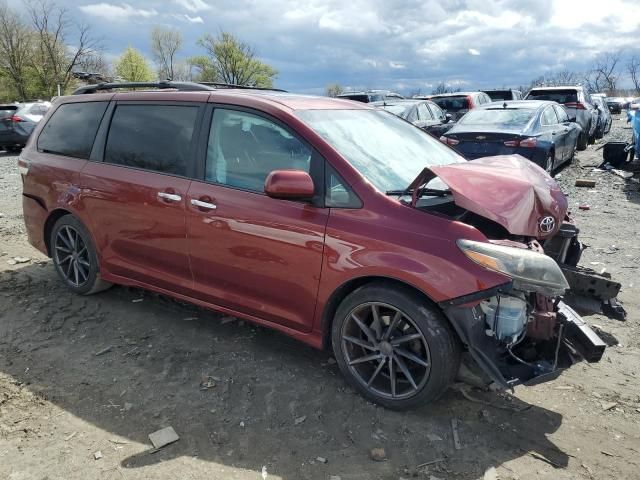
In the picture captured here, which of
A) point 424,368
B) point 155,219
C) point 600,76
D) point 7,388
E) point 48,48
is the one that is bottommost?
point 7,388

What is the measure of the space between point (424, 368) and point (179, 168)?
2196mm

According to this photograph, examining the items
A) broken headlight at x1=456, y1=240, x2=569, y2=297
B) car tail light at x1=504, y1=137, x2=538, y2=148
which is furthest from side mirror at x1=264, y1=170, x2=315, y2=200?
car tail light at x1=504, y1=137, x2=538, y2=148

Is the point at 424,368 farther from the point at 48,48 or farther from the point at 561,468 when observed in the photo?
the point at 48,48

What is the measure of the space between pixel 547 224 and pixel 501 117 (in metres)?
7.01

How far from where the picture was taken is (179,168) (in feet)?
11.8

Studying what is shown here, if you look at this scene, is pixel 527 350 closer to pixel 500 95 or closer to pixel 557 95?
pixel 557 95

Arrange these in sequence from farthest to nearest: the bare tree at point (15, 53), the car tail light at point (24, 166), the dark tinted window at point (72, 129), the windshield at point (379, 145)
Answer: the bare tree at point (15, 53)
the car tail light at point (24, 166)
the dark tinted window at point (72, 129)
the windshield at point (379, 145)

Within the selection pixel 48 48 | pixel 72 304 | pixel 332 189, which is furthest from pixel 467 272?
pixel 48 48

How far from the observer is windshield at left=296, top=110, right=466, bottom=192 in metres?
3.14

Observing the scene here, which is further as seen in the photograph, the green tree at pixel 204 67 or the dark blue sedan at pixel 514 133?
the green tree at pixel 204 67

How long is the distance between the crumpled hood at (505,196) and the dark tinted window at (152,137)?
5.91ft

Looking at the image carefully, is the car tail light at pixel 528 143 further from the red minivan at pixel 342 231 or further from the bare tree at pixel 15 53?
the bare tree at pixel 15 53

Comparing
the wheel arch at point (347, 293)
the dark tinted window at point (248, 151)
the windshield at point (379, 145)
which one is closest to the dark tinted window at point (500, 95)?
the windshield at point (379, 145)

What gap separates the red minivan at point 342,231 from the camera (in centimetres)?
270
